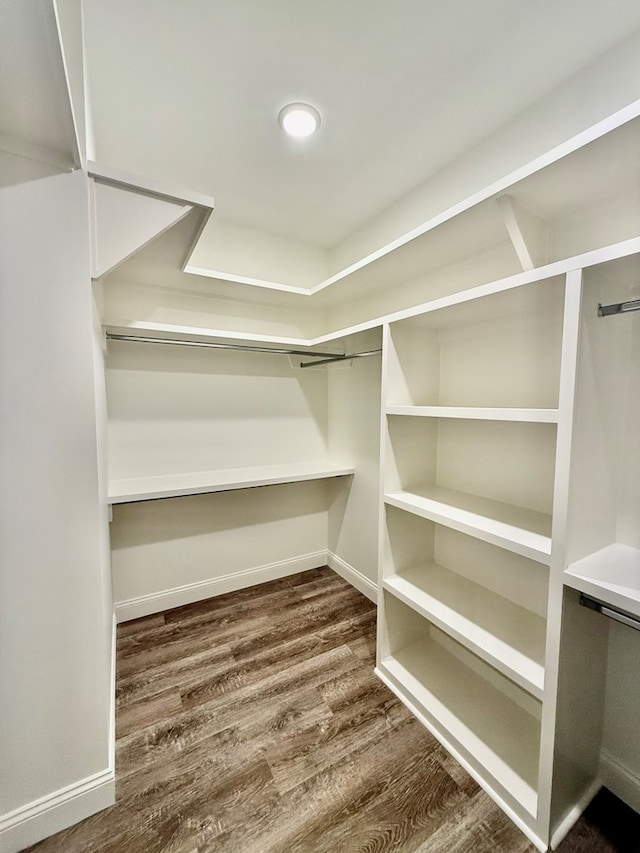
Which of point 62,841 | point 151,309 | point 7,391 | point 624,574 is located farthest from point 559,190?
point 62,841

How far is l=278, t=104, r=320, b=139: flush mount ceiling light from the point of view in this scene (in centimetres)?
144

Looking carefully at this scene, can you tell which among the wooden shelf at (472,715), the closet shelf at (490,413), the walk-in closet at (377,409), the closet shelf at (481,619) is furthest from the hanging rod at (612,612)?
the wooden shelf at (472,715)

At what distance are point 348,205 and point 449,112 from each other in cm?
77

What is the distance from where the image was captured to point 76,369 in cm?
105

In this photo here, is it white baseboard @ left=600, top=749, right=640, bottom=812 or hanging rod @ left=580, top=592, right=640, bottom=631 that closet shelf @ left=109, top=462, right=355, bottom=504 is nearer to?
hanging rod @ left=580, top=592, right=640, bottom=631

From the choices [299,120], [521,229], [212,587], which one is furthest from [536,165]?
[212,587]

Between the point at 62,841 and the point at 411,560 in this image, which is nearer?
the point at 62,841

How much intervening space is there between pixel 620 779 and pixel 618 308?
1629 mm

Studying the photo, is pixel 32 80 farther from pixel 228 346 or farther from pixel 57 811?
pixel 57 811

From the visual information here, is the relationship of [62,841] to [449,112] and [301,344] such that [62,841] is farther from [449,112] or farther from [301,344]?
[449,112]

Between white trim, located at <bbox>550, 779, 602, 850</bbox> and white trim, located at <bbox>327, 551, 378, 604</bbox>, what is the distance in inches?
50.0

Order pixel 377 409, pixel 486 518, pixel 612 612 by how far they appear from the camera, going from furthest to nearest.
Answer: pixel 377 409
pixel 486 518
pixel 612 612

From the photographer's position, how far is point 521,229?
1.25 metres

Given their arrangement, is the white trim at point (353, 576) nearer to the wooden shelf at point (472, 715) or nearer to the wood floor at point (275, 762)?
the wood floor at point (275, 762)
